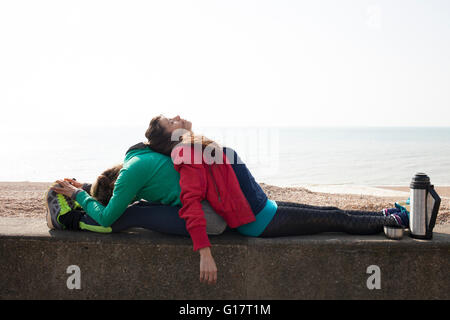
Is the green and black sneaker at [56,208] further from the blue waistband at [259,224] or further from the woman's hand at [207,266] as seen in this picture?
the blue waistband at [259,224]

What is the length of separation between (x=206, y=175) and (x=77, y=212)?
977 millimetres

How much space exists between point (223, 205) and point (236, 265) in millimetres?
399

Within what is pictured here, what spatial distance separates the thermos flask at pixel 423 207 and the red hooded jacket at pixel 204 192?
1.07m

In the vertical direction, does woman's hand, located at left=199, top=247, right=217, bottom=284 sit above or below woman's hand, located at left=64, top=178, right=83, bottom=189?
below

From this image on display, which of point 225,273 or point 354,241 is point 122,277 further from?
point 354,241

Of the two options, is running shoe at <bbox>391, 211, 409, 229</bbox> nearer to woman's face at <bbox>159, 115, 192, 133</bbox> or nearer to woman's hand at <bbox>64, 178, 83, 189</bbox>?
woman's face at <bbox>159, 115, 192, 133</bbox>

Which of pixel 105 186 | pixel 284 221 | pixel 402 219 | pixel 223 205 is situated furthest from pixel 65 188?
pixel 402 219

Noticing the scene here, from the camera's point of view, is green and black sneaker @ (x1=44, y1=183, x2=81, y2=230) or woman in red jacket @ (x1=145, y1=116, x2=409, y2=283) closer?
woman in red jacket @ (x1=145, y1=116, x2=409, y2=283)

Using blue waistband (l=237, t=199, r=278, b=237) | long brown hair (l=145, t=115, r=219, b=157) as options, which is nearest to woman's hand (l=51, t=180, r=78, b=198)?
long brown hair (l=145, t=115, r=219, b=157)

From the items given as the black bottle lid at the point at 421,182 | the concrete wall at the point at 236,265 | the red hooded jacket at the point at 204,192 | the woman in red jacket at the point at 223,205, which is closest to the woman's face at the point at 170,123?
the woman in red jacket at the point at 223,205

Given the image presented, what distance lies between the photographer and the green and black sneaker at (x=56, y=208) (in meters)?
2.84

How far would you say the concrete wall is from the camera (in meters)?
2.62

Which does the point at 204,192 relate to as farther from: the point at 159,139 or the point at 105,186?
the point at 105,186

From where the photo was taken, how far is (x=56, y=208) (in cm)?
287
